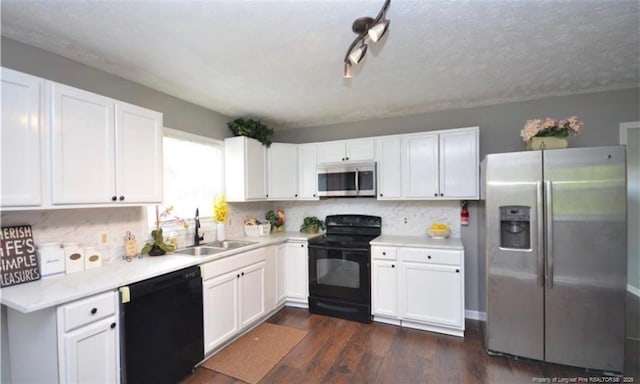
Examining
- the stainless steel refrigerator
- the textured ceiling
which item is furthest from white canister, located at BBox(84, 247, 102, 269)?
the stainless steel refrigerator

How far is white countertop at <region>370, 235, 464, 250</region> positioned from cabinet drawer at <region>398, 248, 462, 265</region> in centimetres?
5

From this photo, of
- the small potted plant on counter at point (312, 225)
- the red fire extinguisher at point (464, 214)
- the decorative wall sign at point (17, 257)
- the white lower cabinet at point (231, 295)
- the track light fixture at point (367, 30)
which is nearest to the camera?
the track light fixture at point (367, 30)

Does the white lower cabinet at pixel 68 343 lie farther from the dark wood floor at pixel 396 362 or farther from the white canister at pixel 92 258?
the dark wood floor at pixel 396 362

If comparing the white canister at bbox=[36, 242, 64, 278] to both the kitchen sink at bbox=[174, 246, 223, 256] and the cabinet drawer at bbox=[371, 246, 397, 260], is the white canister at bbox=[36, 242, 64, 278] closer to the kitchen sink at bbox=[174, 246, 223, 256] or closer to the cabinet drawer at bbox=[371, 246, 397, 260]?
the kitchen sink at bbox=[174, 246, 223, 256]

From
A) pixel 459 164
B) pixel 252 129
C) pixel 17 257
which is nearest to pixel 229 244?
pixel 252 129

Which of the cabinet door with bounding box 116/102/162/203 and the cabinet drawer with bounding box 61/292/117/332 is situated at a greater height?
the cabinet door with bounding box 116/102/162/203

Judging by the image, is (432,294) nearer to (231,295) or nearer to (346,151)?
(346,151)

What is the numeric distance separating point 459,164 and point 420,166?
16.1 inches

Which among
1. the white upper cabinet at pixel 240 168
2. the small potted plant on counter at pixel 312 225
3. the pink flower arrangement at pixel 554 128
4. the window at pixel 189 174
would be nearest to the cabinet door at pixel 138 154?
the window at pixel 189 174

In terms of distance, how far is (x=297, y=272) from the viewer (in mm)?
3549

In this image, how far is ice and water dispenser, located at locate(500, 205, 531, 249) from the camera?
2426mm

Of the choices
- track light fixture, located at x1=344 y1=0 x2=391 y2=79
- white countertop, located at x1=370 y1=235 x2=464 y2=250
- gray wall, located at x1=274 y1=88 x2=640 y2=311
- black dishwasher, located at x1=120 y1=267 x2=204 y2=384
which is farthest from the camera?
white countertop, located at x1=370 y1=235 x2=464 y2=250

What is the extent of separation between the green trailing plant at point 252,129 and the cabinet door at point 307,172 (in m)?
0.48

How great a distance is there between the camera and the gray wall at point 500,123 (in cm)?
279
